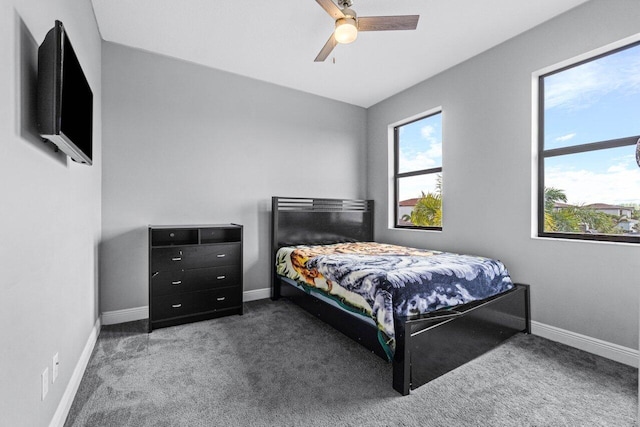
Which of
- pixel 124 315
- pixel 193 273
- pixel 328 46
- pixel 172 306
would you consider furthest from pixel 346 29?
pixel 124 315

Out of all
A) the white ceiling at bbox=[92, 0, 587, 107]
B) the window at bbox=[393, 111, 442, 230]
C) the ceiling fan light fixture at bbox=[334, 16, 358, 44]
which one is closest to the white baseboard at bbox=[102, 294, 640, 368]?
the window at bbox=[393, 111, 442, 230]

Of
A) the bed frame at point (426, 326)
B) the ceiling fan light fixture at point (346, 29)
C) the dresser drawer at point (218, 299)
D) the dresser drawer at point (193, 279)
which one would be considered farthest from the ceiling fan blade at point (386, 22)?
the dresser drawer at point (218, 299)

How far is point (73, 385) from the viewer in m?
1.78

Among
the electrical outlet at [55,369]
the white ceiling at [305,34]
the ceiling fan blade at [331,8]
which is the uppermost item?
the white ceiling at [305,34]

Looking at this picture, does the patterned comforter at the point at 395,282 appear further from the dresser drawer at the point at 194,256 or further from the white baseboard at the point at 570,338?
the dresser drawer at the point at 194,256

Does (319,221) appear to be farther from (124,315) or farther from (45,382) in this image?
(45,382)

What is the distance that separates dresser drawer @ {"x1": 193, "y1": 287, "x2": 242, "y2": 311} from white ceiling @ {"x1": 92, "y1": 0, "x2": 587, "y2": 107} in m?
2.55

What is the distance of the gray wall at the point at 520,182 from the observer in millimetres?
2277

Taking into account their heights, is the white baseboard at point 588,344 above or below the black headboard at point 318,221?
below

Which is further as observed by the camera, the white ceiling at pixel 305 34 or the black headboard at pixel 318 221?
the black headboard at pixel 318 221

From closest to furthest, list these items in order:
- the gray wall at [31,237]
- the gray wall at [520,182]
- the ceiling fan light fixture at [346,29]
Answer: the gray wall at [31,237], the ceiling fan light fixture at [346,29], the gray wall at [520,182]

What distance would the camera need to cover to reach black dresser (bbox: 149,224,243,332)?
2.79m

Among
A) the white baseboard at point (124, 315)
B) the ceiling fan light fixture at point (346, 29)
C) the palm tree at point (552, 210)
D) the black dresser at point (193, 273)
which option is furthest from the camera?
the white baseboard at point (124, 315)

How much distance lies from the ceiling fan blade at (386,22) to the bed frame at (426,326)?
83.5 inches
